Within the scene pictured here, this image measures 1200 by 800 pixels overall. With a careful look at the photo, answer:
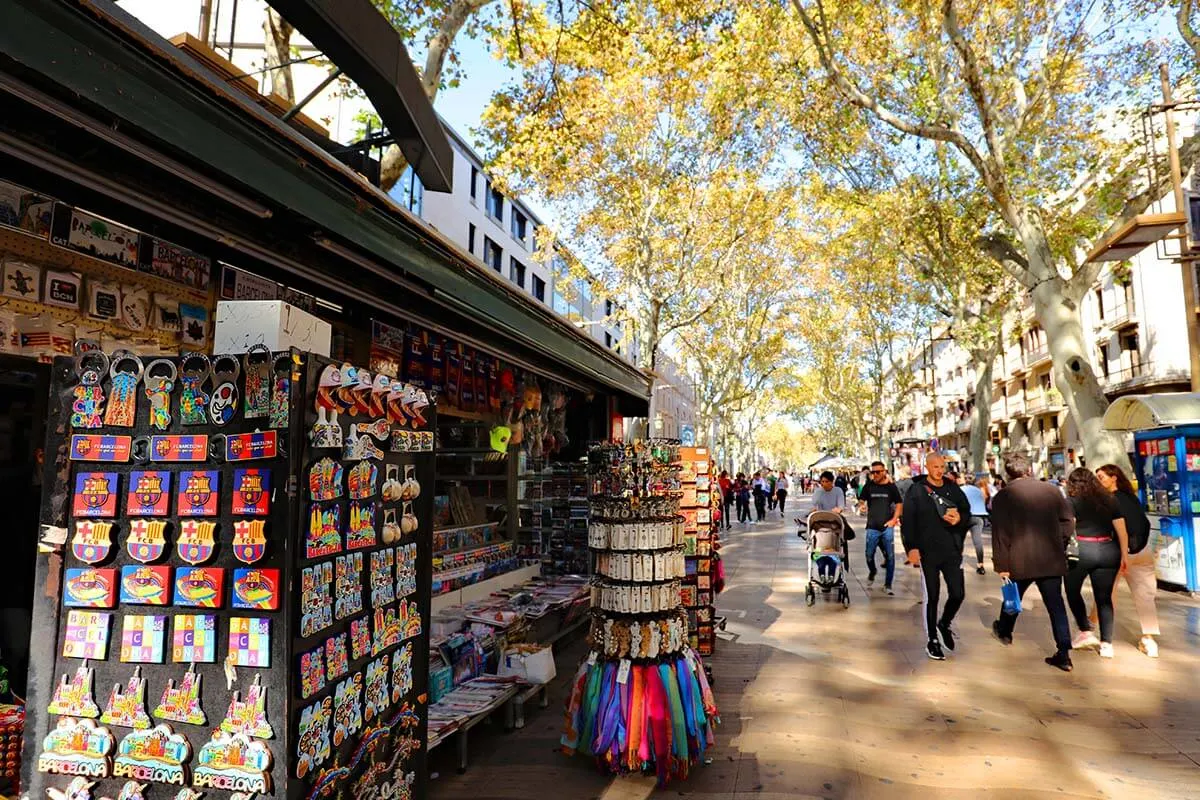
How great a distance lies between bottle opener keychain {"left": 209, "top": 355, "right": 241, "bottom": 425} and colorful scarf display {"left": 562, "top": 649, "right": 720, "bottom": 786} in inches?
110

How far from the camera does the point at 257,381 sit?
2500 millimetres

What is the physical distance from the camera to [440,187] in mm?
4281

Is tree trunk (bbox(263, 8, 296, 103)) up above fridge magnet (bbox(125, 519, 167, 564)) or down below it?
above

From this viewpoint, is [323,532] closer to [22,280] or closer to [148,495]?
[148,495]

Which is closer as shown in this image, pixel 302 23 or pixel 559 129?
pixel 302 23

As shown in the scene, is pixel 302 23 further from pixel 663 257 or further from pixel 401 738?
pixel 663 257

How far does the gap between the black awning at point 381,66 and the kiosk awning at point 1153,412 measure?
32.7ft

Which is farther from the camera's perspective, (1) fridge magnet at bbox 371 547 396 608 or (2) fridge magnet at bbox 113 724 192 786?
(1) fridge magnet at bbox 371 547 396 608

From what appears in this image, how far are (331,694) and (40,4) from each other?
2.41 m

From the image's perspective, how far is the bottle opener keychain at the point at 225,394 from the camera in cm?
251

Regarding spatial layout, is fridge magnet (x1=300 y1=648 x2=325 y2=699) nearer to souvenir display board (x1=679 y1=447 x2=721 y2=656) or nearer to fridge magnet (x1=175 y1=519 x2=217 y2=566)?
fridge magnet (x1=175 y1=519 x2=217 y2=566)

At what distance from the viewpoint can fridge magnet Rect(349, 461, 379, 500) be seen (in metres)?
2.82

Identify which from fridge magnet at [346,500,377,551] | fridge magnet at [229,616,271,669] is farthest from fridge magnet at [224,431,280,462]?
fridge magnet at [229,616,271,669]

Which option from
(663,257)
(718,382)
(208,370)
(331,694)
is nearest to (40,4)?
(208,370)
